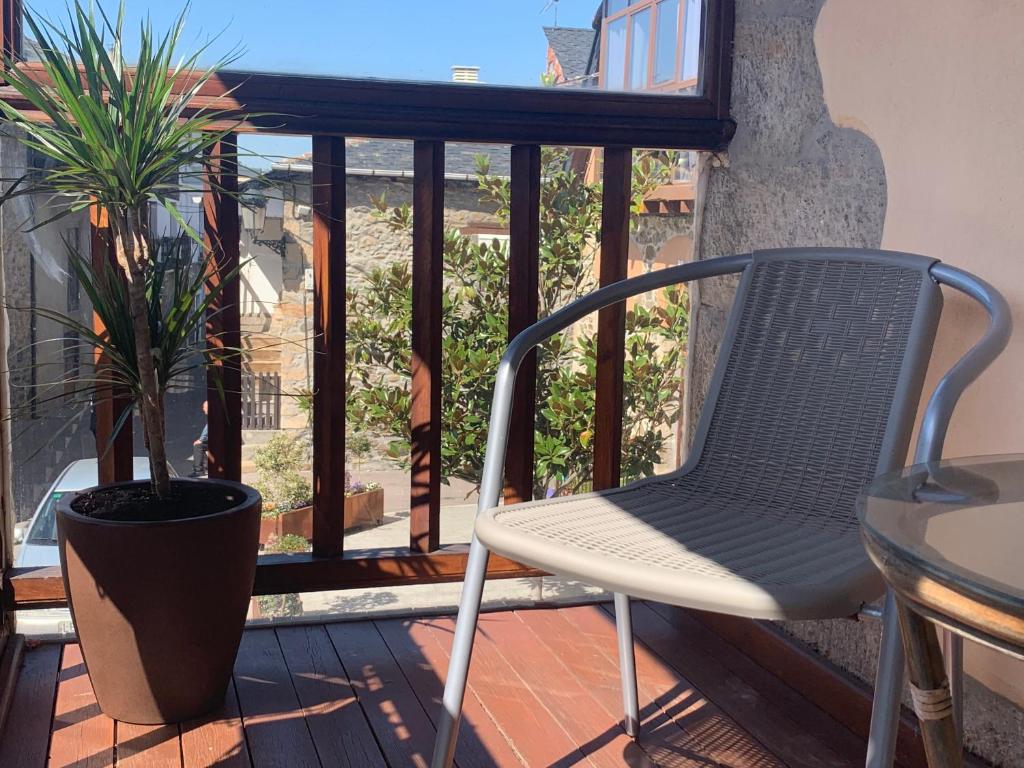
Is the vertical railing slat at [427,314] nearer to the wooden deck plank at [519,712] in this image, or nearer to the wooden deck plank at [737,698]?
the wooden deck plank at [519,712]

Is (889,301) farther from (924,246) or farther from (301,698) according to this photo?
(301,698)

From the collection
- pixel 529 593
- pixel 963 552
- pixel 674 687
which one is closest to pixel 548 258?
pixel 529 593

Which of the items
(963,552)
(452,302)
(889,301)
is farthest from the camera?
(452,302)

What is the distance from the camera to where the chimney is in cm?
217

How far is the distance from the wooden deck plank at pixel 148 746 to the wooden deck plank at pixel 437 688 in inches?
17.1

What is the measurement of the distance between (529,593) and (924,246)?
1253 mm

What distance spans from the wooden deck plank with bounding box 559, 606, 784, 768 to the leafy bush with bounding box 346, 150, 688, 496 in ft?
1.63

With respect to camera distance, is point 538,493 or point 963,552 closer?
point 963,552

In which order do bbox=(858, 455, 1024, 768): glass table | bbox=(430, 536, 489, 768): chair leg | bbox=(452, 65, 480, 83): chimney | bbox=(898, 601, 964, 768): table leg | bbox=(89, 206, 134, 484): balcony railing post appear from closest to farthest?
bbox=(858, 455, 1024, 768): glass table, bbox=(898, 601, 964, 768): table leg, bbox=(430, 536, 489, 768): chair leg, bbox=(89, 206, 134, 484): balcony railing post, bbox=(452, 65, 480, 83): chimney

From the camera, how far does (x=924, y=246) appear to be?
1659 millimetres

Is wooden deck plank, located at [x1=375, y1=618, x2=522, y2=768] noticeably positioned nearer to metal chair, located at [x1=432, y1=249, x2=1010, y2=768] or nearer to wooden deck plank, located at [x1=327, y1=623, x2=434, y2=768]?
wooden deck plank, located at [x1=327, y1=623, x2=434, y2=768]

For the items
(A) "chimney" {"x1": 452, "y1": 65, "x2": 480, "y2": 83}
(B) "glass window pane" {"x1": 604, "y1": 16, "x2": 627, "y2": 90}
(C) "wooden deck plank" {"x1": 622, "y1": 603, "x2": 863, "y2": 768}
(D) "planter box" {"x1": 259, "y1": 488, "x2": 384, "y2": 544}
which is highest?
(B) "glass window pane" {"x1": 604, "y1": 16, "x2": 627, "y2": 90}

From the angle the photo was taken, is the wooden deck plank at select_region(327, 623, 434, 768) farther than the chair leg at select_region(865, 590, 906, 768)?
Yes

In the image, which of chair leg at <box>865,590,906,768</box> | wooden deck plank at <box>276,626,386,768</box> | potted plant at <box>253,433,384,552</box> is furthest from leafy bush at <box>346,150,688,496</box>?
chair leg at <box>865,590,906,768</box>
